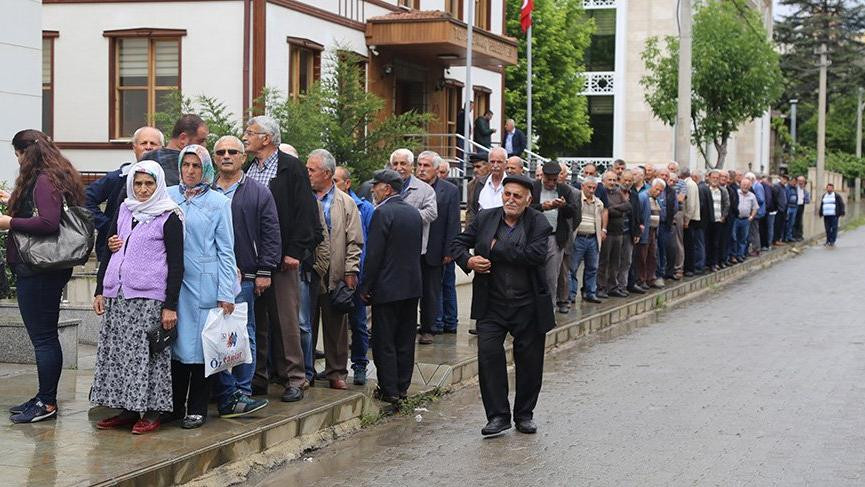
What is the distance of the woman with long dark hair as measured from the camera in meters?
8.40

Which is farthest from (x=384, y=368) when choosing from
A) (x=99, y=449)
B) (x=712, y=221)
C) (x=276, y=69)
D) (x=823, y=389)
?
(x=712, y=221)

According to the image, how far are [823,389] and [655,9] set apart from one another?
149 ft

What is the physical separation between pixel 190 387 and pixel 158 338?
67cm

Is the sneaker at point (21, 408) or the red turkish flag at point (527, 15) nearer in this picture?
the sneaker at point (21, 408)

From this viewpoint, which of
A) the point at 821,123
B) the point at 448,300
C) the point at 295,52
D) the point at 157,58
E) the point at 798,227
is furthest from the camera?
the point at 821,123

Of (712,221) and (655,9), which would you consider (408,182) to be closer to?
(712,221)

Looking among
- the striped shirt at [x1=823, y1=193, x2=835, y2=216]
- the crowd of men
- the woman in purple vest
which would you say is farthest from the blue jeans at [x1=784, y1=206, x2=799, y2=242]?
the woman in purple vest

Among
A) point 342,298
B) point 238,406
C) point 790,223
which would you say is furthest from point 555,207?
point 790,223

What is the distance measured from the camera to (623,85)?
56.3 m

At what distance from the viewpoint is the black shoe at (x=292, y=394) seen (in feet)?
31.3

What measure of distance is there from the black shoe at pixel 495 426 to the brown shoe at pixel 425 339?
150 inches

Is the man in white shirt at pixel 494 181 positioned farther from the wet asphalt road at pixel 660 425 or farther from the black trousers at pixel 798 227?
the black trousers at pixel 798 227

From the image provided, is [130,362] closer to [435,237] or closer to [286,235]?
[286,235]

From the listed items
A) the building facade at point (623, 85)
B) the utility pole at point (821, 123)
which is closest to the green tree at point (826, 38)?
the building facade at point (623, 85)
